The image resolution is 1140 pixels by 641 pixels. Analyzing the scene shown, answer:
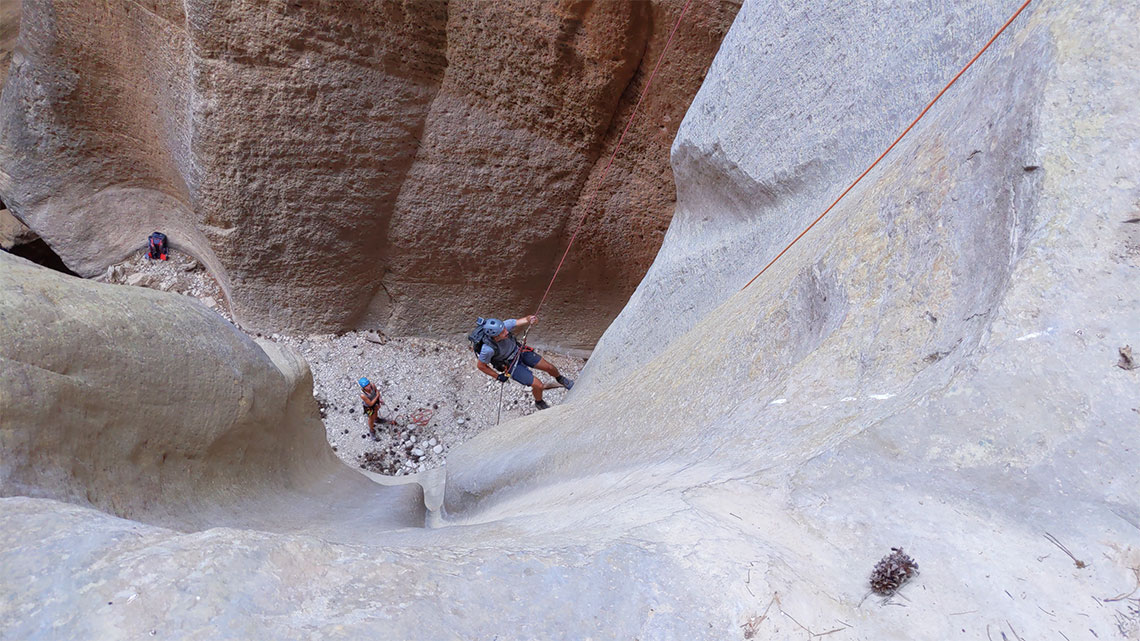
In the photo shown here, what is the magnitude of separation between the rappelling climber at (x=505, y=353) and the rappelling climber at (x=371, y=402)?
0.69 metres

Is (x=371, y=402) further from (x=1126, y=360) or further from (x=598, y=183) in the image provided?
(x=1126, y=360)

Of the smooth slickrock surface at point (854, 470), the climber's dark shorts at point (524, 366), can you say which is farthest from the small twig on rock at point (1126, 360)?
the climber's dark shorts at point (524, 366)

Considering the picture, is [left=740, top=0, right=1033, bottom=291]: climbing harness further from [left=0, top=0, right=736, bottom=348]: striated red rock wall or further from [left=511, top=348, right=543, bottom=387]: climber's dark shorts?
[left=511, top=348, right=543, bottom=387]: climber's dark shorts

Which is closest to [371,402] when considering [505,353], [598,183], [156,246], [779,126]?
[505,353]

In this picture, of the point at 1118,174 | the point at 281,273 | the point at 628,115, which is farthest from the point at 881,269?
the point at 281,273

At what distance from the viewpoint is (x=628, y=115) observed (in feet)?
14.2

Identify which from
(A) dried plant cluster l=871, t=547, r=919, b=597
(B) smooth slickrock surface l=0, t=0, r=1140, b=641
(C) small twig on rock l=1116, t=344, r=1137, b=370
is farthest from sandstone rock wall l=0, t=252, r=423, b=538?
(C) small twig on rock l=1116, t=344, r=1137, b=370

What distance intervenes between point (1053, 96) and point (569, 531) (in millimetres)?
1180

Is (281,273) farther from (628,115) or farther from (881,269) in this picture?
(881,269)

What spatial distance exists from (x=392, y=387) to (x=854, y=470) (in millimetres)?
4245

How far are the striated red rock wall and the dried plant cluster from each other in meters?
3.46

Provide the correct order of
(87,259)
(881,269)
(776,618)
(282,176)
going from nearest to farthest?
(776,618) < (881,269) < (282,176) < (87,259)

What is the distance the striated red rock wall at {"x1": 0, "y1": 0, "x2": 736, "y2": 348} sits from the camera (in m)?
3.89

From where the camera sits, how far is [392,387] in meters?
4.98
